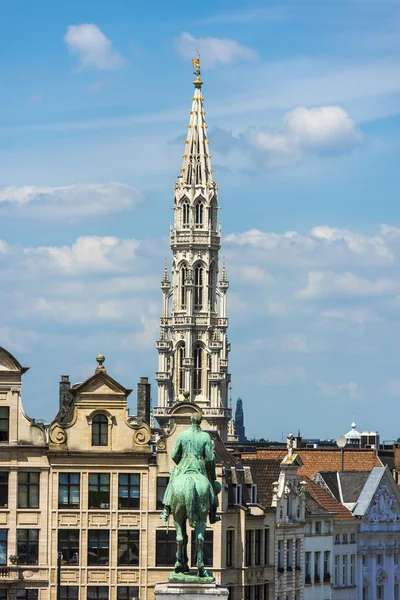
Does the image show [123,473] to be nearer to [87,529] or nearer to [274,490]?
[87,529]

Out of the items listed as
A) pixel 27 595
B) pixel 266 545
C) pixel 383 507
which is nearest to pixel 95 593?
pixel 27 595

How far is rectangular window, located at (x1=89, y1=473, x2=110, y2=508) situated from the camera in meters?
102

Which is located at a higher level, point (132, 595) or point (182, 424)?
point (182, 424)

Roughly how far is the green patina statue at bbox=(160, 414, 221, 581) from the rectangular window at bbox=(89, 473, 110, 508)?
42375mm

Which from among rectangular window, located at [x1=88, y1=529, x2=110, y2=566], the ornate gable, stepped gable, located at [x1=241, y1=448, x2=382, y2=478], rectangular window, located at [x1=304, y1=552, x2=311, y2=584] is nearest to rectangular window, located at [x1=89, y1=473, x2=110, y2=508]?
rectangular window, located at [x1=88, y1=529, x2=110, y2=566]

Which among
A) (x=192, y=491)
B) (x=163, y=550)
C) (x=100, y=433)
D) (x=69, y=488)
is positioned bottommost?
(x=192, y=491)

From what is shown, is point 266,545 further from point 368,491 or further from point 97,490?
point 368,491

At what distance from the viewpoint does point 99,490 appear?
102250mm

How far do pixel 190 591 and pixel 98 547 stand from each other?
44556mm

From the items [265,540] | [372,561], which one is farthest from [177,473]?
[372,561]

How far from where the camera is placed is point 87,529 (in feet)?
335

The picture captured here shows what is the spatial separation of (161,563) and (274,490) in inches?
415

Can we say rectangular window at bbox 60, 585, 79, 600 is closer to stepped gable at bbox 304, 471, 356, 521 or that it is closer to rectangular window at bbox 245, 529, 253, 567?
rectangular window at bbox 245, 529, 253, 567

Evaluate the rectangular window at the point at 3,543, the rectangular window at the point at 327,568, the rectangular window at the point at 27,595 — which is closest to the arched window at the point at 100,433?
the rectangular window at the point at 3,543
